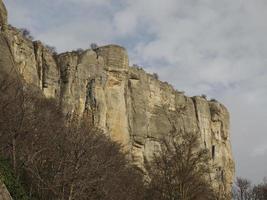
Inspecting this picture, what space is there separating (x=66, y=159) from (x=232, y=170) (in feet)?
236

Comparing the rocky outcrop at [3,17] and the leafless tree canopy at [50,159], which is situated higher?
the rocky outcrop at [3,17]

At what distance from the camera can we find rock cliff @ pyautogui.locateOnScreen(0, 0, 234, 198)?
57.1 meters

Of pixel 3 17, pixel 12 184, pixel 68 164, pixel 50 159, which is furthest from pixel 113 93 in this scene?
pixel 12 184

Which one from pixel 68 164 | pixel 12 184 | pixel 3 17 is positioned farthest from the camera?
pixel 3 17

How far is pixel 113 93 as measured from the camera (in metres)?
67.2

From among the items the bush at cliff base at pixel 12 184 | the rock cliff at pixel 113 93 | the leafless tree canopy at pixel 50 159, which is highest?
the rock cliff at pixel 113 93

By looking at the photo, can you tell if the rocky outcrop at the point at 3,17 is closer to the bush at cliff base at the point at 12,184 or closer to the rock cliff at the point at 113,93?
the rock cliff at the point at 113,93

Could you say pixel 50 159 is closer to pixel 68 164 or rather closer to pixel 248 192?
pixel 68 164

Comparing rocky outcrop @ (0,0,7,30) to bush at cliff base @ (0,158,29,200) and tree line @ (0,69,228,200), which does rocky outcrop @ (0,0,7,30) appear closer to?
tree line @ (0,69,228,200)

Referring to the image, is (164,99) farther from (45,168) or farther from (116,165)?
(45,168)

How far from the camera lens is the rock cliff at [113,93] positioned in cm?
5712

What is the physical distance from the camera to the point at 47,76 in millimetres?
59812

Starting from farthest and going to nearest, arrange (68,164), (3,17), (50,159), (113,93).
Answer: (113,93), (3,17), (50,159), (68,164)

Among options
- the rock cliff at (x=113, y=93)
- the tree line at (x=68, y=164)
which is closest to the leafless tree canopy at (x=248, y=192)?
the rock cliff at (x=113, y=93)
